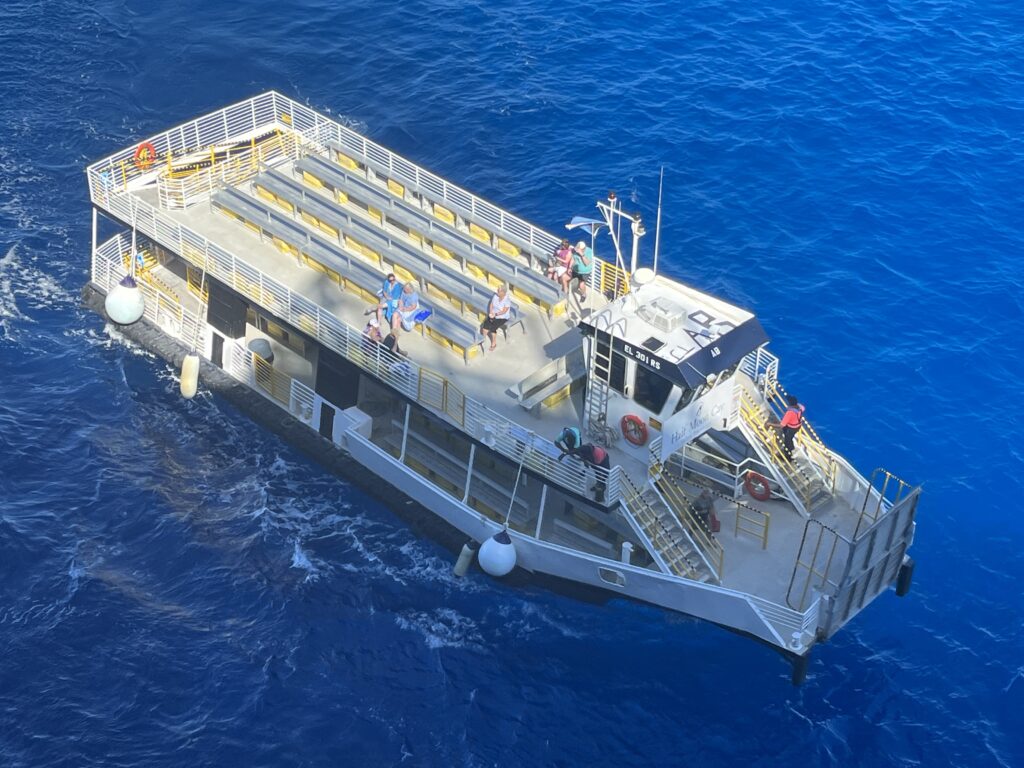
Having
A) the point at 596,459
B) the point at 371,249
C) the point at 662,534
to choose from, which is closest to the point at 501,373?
the point at 596,459

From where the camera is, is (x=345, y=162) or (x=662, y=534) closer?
(x=662, y=534)

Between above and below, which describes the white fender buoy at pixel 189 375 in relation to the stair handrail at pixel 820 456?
below

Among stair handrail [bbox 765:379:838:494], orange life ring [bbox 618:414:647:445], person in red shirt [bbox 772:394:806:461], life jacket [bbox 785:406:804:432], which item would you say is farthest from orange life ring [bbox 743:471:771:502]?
orange life ring [bbox 618:414:647:445]

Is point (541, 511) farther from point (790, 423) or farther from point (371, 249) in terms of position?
point (371, 249)

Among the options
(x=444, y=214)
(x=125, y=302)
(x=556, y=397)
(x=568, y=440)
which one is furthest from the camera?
(x=444, y=214)

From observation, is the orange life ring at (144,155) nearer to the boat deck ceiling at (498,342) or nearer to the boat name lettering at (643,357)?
the boat deck ceiling at (498,342)

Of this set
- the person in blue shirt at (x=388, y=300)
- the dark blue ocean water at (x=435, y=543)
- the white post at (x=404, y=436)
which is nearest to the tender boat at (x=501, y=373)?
the white post at (x=404, y=436)

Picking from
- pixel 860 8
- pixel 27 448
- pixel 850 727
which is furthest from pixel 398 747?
pixel 860 8

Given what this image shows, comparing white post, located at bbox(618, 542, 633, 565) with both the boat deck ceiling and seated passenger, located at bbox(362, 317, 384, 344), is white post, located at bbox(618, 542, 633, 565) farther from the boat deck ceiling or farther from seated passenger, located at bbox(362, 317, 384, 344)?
seated passenger, located at bbox(362, 317, 384, 344)
